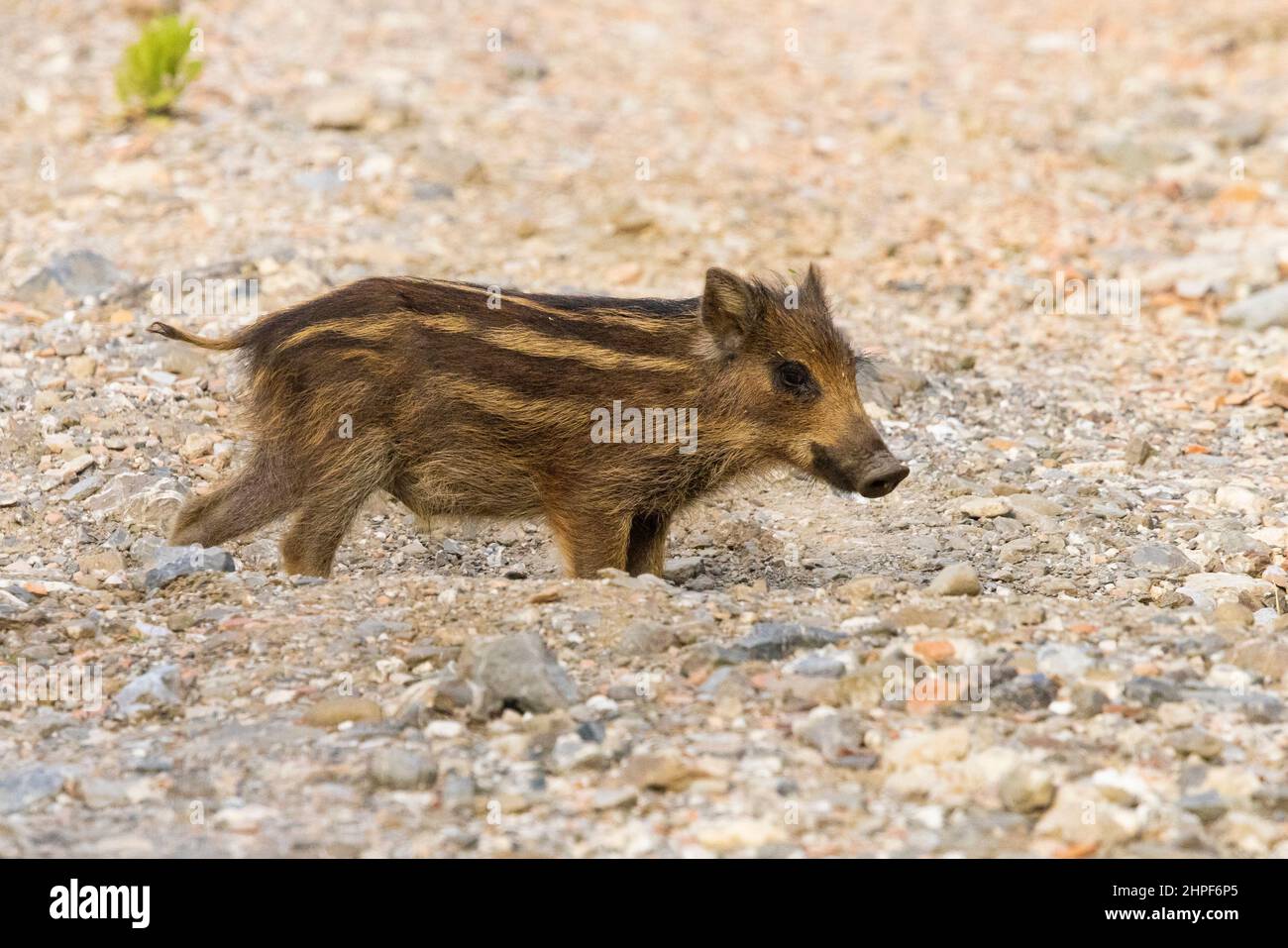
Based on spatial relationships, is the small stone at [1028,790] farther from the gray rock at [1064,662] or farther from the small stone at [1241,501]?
the small stone at [1241,501]

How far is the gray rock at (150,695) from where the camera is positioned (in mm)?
5418

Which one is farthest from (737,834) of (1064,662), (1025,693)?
(1064,662)

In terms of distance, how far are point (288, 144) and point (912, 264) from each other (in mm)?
4373

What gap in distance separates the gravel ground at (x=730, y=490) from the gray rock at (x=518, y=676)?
0.5 inches

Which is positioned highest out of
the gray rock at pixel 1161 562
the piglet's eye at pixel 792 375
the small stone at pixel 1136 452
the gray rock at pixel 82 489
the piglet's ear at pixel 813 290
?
the piglet's ear at pixel 813 290

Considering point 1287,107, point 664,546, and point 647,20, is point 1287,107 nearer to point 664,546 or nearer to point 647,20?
point 647,20

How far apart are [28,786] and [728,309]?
132 inches

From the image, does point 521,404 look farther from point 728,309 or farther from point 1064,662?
point 1064,662

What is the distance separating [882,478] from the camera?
6781 mm


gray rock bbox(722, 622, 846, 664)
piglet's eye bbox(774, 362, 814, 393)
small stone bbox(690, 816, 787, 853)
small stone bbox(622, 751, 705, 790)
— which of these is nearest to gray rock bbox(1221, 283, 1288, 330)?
piglet's eye bbox(774, 362, 814, 393)

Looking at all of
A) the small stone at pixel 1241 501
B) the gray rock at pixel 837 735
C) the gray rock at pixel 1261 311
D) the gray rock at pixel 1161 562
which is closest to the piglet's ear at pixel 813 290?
the gray rock at pixel 1161 562

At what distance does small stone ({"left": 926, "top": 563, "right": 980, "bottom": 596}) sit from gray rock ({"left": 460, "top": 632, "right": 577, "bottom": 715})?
1700 millimetres

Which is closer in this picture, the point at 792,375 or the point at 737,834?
the point at 737,834

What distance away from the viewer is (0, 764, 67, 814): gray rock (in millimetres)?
4778
